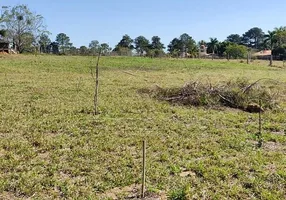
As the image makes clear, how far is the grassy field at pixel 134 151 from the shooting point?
124 inches

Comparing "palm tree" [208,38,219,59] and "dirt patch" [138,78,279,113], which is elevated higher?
"palm tree" [208,38,219,59]

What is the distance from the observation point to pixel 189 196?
2.96 metres

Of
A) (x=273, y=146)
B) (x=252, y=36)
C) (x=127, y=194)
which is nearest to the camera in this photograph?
(x=127, y=194)

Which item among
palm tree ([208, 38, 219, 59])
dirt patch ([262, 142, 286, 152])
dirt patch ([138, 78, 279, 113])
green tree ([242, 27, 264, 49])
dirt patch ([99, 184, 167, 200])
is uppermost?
green tree ([242, 27, 264, 49])

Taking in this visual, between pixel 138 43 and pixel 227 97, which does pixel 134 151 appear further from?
pixel 138 43

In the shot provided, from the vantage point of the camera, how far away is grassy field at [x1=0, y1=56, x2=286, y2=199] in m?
3.14

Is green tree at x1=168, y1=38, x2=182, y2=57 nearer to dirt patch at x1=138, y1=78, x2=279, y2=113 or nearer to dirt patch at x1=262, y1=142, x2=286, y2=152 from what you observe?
dirt patch at x1=138, y1=78, x2=279, y2=113

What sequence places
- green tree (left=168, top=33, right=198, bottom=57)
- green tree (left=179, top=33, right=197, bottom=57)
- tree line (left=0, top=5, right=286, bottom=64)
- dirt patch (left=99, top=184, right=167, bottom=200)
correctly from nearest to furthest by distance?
dirt patch (left=99, top=184, right=167, bottom=200) → tree line (left=0, top=5, right=286, bottom=64) → green tree (left=179, top=33, right=197, bottom=57) → green tree (left=168, top=33, right=198, bottom=57)

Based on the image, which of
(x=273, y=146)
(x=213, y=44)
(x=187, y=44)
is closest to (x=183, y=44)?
(x=187, y=44)

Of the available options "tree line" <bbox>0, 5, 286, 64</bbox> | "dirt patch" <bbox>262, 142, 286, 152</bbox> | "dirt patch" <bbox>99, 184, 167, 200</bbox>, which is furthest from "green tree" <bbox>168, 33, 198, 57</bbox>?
"dirt patch" <bbox>99, 184, 167, 200</bbox>

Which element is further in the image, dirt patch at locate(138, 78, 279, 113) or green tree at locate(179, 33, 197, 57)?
green tree at locate(179, 33, 197, 57)

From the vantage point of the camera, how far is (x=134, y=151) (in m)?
4.28

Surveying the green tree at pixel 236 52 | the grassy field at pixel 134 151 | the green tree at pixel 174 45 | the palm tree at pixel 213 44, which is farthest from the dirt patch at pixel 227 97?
the green tree at pixel 174 45

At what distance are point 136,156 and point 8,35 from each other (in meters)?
37.5
